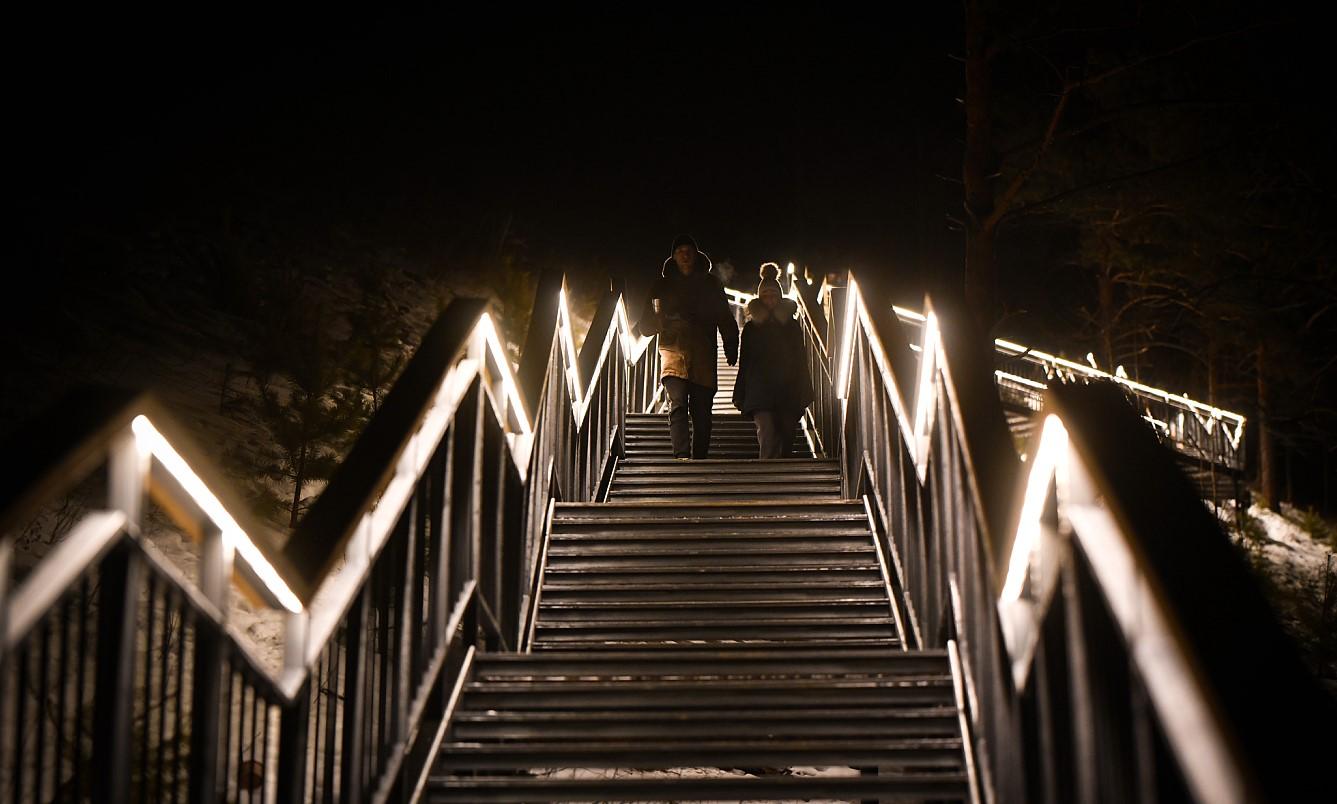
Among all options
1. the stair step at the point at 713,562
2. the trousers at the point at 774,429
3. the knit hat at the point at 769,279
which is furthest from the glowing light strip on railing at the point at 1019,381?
the stair step at the point at 713,562

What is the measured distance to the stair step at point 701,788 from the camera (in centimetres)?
312

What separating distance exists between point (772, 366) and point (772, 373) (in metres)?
0.04

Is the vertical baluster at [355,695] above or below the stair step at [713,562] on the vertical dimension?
below

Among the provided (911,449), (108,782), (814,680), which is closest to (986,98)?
(911,449)

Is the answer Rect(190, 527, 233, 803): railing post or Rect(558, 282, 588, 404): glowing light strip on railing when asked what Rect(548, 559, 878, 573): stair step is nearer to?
Rect(558, 282, 588, 404): glowing light strip on railing

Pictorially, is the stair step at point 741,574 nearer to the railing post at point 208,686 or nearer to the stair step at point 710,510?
the stair step at point 710,510

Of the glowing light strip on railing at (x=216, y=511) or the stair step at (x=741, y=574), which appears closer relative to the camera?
the glowing light strip on railing at (x=216, y=511)

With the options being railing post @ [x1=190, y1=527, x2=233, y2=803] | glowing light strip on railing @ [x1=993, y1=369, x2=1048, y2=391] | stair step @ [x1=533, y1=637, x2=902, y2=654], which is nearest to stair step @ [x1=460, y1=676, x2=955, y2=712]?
stair step @ [x1=533, y1=637, x2=902, y2=654]

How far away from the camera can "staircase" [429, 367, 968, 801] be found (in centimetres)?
324

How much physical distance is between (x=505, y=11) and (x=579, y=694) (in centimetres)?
2741

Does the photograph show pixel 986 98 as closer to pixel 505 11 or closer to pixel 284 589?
pixel 284 589

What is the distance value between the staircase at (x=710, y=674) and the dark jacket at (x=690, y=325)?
7.61ft

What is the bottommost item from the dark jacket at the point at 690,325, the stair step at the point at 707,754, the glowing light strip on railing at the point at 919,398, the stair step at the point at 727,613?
the stair step at the point at 707,754

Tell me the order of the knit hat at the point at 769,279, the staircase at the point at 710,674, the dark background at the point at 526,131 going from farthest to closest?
the dark background at the point at 526,131 → the knit hat at the point at 769,279 → the staircase at the point at 710,674
